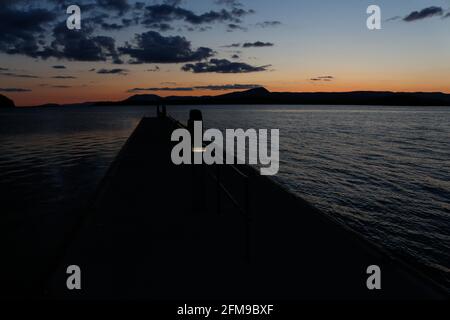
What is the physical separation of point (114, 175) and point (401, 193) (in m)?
11.4

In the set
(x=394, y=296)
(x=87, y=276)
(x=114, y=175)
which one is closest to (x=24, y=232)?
(x=114, y=175)

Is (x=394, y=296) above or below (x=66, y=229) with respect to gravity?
above

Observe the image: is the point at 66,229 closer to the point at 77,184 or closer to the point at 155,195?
the point at 155,195

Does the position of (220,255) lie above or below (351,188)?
above

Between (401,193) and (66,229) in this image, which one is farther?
(401,193)

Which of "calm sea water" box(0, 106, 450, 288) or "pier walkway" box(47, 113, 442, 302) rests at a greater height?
"pier walkway" box(47, 113, 442, 302)

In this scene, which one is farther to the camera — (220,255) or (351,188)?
(351,188)

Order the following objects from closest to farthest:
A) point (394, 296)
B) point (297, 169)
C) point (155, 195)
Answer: point (394, 296)
point (155, 195)
point (297, 169)

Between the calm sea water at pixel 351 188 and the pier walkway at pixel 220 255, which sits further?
the calm sea water at pixel 351 188

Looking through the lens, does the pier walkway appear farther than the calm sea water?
No

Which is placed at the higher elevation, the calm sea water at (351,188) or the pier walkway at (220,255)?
the pier walkway at (220,255)

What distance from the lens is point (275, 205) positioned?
6.89 metres
